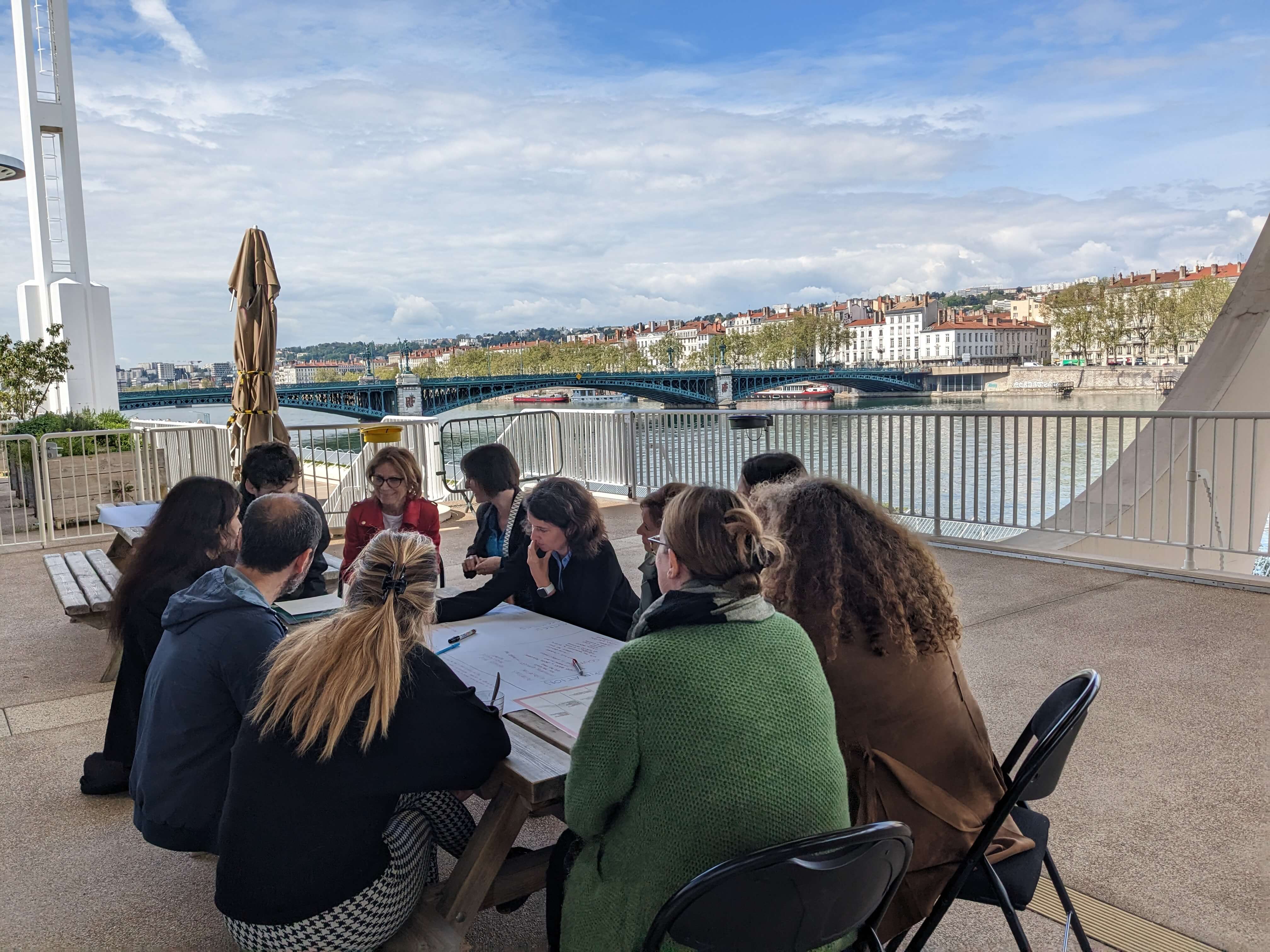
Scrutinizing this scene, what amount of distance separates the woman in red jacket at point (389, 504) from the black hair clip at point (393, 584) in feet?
9.35

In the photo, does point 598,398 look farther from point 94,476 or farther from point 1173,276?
point 94,476

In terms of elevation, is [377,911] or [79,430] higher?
[79,430]

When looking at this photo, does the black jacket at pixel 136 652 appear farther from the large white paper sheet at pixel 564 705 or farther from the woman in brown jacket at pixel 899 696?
the woman in brown jacket at pixel 899 696

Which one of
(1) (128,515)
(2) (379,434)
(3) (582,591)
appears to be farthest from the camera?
(2) (379,434)

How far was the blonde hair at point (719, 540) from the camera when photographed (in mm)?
1671

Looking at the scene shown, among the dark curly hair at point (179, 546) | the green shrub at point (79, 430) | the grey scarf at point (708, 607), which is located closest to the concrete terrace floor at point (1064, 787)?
the dark curly hair at point (179, 546)

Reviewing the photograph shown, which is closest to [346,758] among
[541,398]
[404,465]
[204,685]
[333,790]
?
[333,790]

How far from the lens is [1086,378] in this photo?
32.8 m

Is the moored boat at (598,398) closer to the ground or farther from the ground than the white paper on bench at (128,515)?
closer to the ground

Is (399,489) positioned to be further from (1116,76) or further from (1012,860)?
(1116,76)

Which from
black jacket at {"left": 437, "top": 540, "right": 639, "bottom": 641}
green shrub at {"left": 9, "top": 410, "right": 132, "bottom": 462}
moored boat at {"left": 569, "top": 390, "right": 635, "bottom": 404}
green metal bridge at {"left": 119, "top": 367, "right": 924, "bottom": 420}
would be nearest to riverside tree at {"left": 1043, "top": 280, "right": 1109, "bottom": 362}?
green metal bridge at {"left": 119, "top": 367, "right": 924, "bottom": 420}

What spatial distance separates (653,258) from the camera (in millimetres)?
109438

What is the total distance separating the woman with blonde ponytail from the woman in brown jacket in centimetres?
72

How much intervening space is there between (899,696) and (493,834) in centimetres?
93
